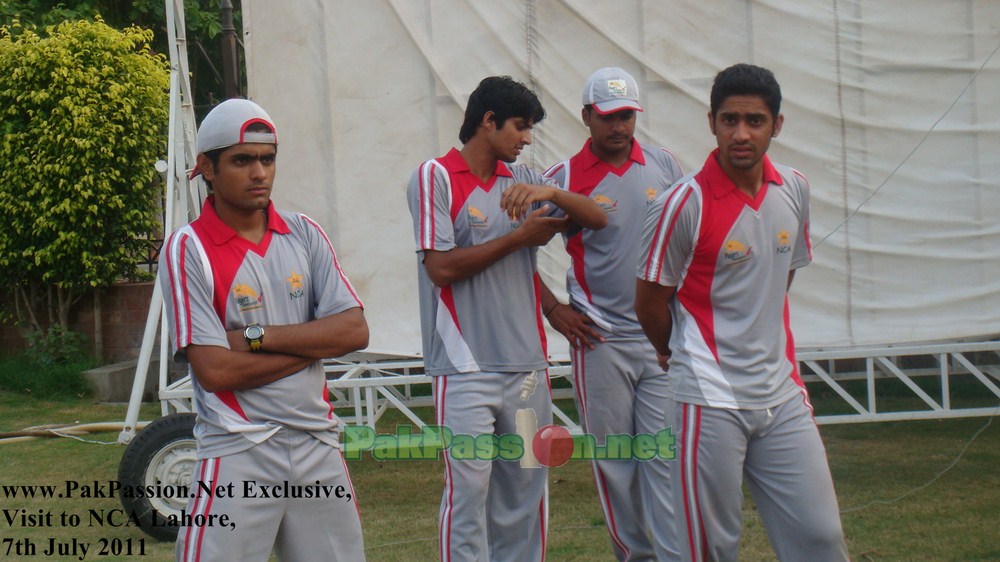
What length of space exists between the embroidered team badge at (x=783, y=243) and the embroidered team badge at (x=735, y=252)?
0.15 meters

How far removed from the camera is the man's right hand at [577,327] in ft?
15.5

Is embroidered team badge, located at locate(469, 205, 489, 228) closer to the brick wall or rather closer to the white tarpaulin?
the white tarpaulin

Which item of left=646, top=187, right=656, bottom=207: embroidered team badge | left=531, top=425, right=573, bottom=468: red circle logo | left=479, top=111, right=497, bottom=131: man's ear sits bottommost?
left=531, top=425, right=573, bottom=468: red circle logo

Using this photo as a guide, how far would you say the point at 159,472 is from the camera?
19.8ft

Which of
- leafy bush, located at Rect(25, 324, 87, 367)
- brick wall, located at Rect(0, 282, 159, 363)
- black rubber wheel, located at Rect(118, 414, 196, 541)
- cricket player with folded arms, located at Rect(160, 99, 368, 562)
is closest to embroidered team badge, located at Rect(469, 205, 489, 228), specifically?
cricket player with folded arms, located at Rect(160, 99, 368, 562)

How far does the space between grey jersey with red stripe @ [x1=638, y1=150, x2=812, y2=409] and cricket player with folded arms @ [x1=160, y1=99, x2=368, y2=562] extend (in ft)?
3.42

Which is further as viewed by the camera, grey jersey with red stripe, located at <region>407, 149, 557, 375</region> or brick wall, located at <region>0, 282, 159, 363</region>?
brick wall, located at <region>0, 282, 159, 363</region>

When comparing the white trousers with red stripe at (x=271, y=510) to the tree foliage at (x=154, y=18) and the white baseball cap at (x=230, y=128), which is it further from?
the tree foliage at (x=154, y=18)

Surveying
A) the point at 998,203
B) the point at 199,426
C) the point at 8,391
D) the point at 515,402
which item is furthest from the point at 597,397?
the point at 8,391

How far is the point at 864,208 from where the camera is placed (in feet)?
20.4

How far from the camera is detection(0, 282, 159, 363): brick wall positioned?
12.5 meters

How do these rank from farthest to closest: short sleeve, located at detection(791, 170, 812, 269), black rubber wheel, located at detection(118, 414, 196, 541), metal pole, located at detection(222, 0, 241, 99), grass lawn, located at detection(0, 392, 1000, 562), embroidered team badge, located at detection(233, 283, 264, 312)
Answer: metal pole, located at detection(222, 0, 241, 99) < black rubber wheel, located at detection(118, 414, 196, 541) < grass lawn, located at detection(0, 392, 1000, 562) < short sleeve, located at detection(791, 170, 812, 269) < embroidered team badge, located at detection(233, 283, 264, 312)

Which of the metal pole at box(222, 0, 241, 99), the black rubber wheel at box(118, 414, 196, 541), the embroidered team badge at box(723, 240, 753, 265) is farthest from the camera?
the metal pole at box(222, 0, 241, 99)

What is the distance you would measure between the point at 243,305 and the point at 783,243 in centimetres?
171
